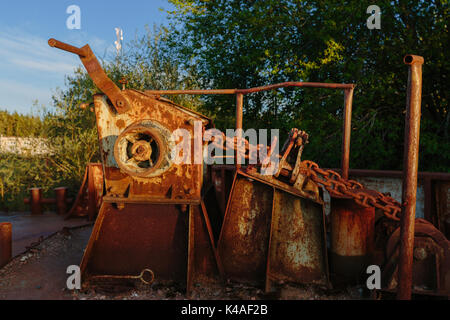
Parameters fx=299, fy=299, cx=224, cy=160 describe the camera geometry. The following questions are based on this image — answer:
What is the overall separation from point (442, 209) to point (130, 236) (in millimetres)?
3484

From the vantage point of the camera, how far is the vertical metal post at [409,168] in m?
2.11

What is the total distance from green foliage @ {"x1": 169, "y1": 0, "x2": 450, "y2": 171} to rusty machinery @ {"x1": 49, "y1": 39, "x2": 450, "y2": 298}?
12.8 ft

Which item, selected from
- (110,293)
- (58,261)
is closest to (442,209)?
(110,293)

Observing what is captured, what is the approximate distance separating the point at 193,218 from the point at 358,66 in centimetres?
549

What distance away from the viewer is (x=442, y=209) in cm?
346

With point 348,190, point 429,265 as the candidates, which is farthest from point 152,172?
point 429,265

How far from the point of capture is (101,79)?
9.22 ft

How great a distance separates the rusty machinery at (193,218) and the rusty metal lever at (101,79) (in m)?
0.01

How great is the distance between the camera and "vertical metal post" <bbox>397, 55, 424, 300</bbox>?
211 cm

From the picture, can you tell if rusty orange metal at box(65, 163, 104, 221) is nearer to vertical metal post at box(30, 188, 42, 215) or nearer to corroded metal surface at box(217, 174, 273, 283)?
vertical metal post at box(30, 188, 42, 215)

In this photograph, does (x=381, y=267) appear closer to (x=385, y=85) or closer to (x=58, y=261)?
(x=58, y=261)

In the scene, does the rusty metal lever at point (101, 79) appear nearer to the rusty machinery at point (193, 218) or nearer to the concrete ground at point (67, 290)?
the rusty machinery at point (193, 218)

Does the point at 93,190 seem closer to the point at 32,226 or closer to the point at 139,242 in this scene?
the point at 32,226

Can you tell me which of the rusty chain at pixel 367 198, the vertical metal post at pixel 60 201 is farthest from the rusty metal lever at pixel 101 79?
the vertical metal post at pixel 60 201
